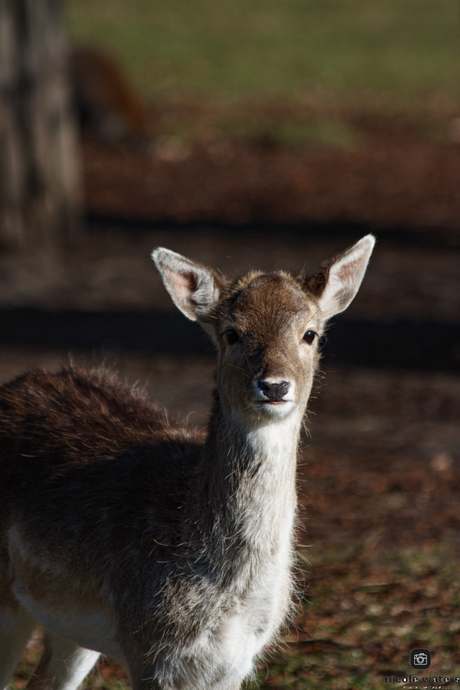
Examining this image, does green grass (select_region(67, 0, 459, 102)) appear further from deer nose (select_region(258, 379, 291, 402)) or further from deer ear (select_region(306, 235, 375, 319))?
deer nose (select_region(258, 379, 291, 402))

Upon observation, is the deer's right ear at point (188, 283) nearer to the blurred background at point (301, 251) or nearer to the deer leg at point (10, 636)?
the blurred background at point (301, 251)

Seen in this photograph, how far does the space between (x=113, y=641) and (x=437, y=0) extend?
3910cm

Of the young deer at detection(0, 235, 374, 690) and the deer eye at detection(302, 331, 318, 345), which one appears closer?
the young deer at detection(0, 235, 374, 690)

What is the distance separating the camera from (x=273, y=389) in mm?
3254

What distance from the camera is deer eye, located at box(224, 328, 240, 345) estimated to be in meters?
3.55

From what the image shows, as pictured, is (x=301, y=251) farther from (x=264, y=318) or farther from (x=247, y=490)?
(x=247, y=490)

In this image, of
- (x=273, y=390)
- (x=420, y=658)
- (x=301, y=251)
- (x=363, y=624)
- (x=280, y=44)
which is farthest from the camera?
(x=280, y=44)

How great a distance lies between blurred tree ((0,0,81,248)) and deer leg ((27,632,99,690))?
7.43 metres

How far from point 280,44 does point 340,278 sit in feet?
85.3

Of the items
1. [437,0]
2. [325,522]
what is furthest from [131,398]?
[437,0]

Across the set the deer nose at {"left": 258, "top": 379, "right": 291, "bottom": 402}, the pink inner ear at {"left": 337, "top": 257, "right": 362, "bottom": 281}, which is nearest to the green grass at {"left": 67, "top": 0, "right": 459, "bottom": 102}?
the pink inner ear at {"left": 337, "top": 257, "right": 362, "bottom": 281}

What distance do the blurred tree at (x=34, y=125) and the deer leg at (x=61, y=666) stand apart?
7435 mm

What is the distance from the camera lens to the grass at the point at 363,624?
446 centimetres

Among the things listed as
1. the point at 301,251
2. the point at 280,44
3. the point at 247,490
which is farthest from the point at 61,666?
the point at 280,44
